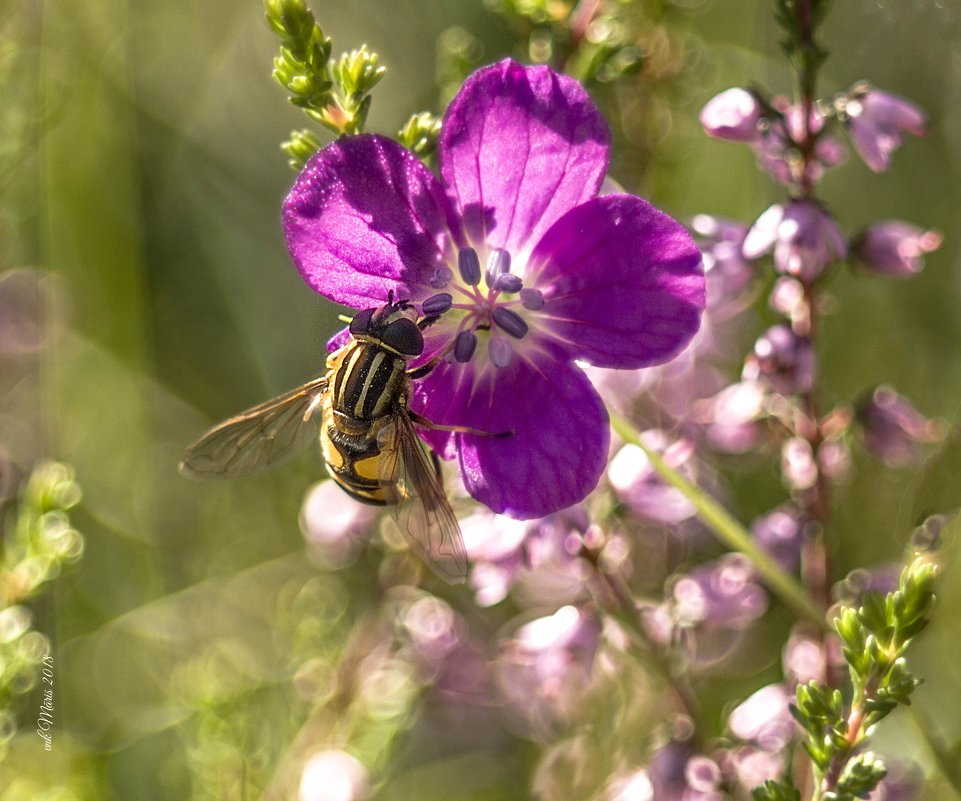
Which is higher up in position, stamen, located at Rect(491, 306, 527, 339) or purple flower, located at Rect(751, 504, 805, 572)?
stamen, located at Rect(491, 306, 527, 339)

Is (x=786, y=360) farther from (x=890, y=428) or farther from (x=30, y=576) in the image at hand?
(x=30, y=576)

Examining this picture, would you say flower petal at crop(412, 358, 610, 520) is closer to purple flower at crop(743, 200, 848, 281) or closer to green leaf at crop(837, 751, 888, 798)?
purple flower at crop(743, 200, 848, 281)

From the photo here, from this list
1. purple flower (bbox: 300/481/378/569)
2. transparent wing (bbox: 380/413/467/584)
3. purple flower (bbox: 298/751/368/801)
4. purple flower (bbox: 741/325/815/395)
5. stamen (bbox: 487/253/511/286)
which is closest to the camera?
transparent wing (bbox: 380/413/467/584)

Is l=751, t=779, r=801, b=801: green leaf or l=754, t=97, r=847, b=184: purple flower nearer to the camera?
l=751, t=779, r=801, b=801: green leaf

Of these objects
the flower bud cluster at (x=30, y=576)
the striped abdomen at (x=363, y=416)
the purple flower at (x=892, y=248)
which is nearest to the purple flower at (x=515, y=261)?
the striped abdomen at (x=363, y=416)

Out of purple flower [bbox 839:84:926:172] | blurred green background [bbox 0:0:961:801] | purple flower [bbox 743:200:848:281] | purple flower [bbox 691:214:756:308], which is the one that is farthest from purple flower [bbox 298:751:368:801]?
purple flower [bbox 839:84:926:172]

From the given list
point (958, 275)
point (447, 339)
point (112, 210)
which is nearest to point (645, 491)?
point (447, 339)

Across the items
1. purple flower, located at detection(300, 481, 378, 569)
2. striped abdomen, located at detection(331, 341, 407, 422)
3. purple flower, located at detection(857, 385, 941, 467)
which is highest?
striped abdomen, located at detection(331, 341, 407, 422)
